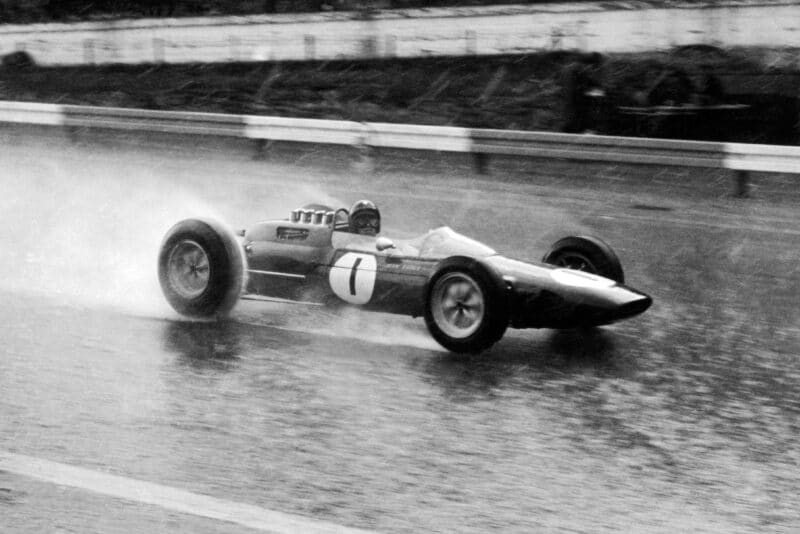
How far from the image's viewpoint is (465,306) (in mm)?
6355

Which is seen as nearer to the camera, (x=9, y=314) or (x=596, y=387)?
(x=596, y=387)

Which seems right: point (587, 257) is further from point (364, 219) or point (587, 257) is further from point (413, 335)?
point (364, 219)

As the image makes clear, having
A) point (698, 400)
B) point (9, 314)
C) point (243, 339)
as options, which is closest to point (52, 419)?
point (243, 339)

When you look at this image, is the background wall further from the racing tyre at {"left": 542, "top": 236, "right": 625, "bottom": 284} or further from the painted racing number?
the painted racing number

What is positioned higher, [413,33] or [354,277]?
[413,33]

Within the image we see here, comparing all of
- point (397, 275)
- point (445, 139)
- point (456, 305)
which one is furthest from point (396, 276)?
point (445, 139)

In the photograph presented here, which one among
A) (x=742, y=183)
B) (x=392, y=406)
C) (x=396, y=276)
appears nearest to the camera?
(x=392, y=406)

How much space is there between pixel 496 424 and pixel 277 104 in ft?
67.8

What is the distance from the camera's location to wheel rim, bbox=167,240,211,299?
7.17 m

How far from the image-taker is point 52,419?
Answer: 5.28m

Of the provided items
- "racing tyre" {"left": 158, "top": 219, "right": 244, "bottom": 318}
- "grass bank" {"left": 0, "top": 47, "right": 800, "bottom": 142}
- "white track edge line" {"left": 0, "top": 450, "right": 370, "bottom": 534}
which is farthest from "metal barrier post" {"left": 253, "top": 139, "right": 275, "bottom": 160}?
"white track edge line" {"left": 0, "top": 450, "right": 370, "bottom": 534}

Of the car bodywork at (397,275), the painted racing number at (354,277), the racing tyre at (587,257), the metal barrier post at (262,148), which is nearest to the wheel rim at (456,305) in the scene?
the car bodywork at (397,275)

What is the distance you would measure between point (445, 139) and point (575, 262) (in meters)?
8.18

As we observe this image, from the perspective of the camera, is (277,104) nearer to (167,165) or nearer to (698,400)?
(167,165)
